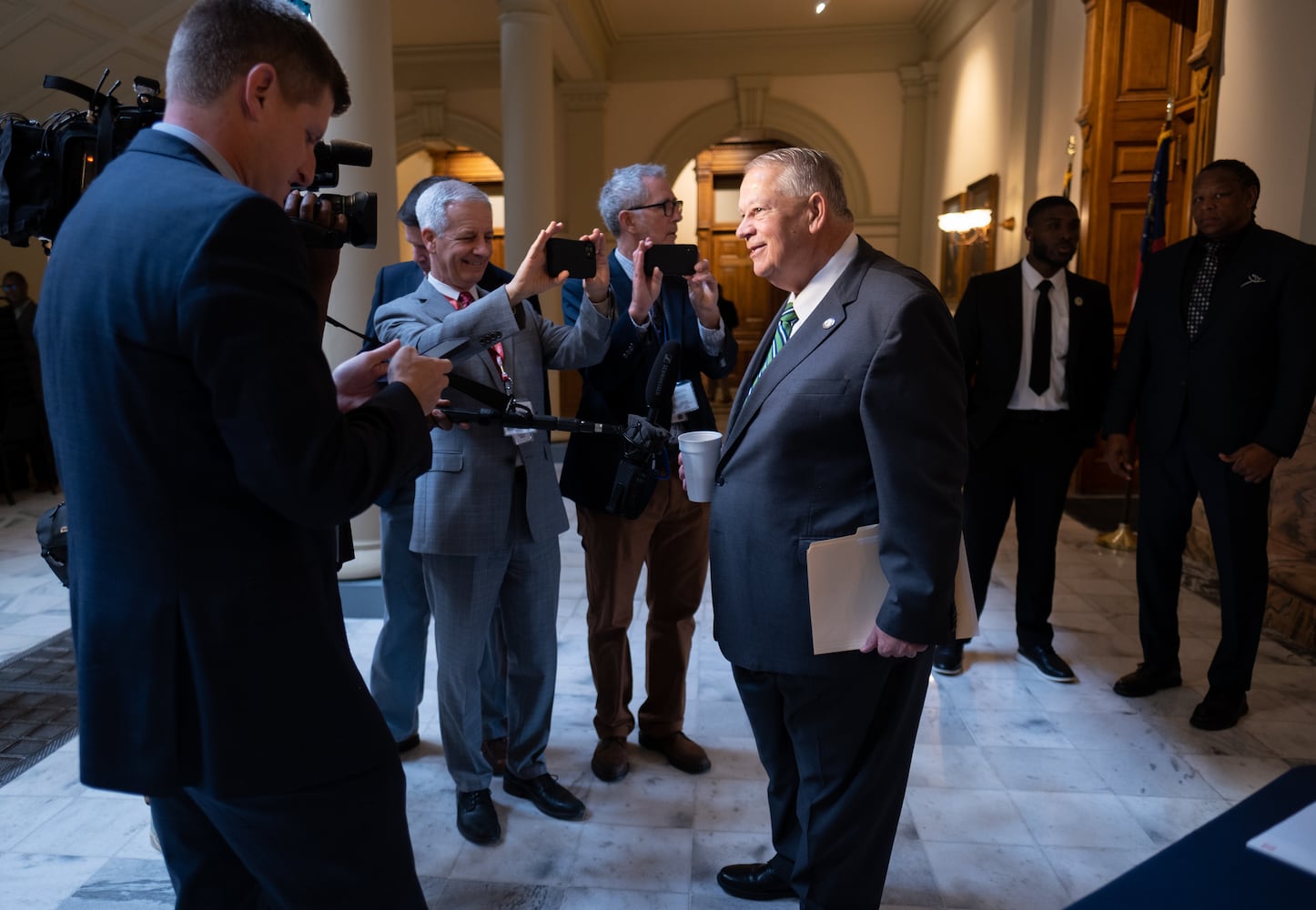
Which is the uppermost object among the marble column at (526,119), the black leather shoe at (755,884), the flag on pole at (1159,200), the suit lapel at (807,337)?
the marble column at (526,119)

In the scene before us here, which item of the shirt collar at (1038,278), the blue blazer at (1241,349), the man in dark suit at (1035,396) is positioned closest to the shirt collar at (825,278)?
the man in dark suit at (1035,396)

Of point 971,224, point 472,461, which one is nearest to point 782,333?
point 472,461

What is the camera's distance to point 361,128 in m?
4.00

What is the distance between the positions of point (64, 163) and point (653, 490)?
157cm

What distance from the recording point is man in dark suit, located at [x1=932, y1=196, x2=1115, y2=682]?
353 centimetres

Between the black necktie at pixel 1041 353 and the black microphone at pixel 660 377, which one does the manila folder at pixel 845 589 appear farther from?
the black necktie at pixel 1041 353

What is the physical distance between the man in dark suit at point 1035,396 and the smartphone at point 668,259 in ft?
4.87

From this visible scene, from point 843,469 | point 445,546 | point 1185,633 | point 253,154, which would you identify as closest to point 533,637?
point 445,546

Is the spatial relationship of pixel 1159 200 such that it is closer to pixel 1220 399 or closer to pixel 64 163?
pixel 1220 399

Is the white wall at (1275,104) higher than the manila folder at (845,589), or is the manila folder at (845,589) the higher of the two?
the white wall at (1275,104)

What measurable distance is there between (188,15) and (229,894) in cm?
121

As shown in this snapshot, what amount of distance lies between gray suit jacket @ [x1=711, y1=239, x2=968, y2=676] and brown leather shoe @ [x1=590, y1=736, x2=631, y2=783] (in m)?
1.03

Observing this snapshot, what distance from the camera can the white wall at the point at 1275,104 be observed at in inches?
158

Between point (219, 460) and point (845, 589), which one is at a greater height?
point (219, 460)
